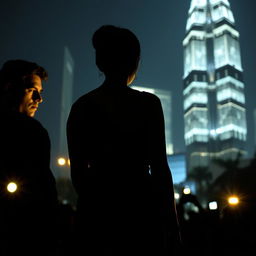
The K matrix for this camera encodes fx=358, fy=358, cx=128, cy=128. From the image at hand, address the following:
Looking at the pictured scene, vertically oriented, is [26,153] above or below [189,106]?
below

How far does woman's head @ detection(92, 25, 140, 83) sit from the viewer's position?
2.28 metres

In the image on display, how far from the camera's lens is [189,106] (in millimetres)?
146625

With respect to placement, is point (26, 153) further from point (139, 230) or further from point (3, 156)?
point (139, 230)

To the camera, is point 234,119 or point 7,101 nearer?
point 7,101

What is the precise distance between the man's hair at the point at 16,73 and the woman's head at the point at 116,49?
2.67 feet

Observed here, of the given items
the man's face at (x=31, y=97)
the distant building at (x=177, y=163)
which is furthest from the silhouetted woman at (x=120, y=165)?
the distant building at (x=177, y=163)

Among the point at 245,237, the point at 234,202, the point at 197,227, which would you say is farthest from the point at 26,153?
the point at 245,237

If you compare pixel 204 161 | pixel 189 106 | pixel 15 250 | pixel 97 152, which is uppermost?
pixel 189 106

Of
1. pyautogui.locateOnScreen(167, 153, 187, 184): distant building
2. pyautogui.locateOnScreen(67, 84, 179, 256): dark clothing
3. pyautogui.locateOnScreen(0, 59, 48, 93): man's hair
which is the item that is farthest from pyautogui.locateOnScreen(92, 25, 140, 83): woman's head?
pyautogui.locateOnScreen(167, 153, 187, 184): distant building

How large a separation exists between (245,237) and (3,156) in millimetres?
5968

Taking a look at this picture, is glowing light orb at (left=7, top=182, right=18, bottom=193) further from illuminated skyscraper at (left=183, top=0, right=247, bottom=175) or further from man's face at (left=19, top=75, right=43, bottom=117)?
illuminated skyscraper at (left=183, top=0, right=247, bottom=175)

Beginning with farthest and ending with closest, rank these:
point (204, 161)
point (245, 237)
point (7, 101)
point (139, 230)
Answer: point (204, 161)
point (245, 237)
point (7, 101)
point (139, 230)

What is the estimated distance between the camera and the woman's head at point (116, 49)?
2283mm

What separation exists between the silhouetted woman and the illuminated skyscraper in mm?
128283
